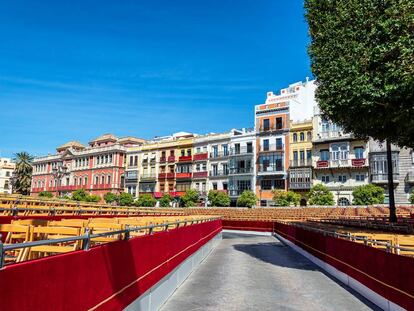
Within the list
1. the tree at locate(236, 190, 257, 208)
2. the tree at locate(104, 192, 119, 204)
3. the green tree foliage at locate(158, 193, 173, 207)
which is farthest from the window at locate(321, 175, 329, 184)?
the tree at locate(104, 192, 119, 204)

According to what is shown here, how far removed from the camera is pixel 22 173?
103m

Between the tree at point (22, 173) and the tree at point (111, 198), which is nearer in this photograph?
the tree at point (111, 198)

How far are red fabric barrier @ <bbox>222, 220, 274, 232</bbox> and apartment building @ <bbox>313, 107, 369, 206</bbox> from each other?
2063cm

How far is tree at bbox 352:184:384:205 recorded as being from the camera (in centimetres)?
4917

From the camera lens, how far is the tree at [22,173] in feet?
335

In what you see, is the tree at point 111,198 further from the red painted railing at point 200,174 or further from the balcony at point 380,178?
the balcony at point 380,178

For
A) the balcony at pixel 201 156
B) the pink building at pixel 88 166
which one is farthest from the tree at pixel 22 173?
the balcony at pixel 201 156

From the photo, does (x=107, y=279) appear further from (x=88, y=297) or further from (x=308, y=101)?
(x=308, y=101)

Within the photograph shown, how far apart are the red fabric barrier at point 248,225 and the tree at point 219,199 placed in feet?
60.1

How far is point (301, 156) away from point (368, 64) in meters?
47.6

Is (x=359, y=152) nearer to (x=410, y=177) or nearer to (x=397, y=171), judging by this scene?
(x=397, y=171)

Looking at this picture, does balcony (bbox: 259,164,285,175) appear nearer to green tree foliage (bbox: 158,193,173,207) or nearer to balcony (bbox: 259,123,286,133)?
balcony (bbox: 259,123,286,133)

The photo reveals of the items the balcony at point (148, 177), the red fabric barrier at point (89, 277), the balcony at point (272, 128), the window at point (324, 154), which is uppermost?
the balcony at point (272, 128)

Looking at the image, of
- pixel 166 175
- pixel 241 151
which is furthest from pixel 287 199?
pixel 166 175
